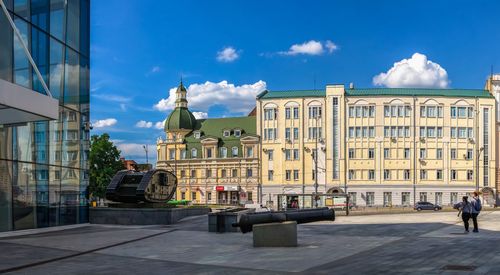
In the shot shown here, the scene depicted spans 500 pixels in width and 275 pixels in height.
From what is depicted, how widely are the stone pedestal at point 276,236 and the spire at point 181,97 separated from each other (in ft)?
268

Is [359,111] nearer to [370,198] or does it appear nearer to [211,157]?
[370,198]

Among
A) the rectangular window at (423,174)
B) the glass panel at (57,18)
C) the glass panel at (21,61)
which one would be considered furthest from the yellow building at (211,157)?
the glass panel at (21,61)

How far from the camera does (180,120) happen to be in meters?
95.9

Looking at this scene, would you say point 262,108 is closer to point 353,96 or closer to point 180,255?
→ point 353,96

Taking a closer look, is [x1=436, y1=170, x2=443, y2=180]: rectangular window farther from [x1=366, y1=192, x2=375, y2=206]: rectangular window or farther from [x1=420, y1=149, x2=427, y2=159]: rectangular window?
[x1=366, y1=192, x2=375, y2=206]: rectangular window

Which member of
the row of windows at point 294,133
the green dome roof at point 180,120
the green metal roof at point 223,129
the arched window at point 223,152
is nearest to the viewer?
the row of windows at point 294,133

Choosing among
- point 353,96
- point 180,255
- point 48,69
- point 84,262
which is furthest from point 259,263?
point 353,96

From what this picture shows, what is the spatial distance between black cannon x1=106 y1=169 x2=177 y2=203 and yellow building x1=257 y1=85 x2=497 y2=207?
51.4 metres

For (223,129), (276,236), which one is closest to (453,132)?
(223,129)

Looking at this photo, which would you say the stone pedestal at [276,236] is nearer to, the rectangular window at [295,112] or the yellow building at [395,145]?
the yellow building at [395,145]

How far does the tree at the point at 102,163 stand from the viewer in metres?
72.9

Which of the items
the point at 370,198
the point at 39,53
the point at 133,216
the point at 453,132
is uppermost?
the point at 39,53

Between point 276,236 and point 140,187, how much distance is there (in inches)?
562

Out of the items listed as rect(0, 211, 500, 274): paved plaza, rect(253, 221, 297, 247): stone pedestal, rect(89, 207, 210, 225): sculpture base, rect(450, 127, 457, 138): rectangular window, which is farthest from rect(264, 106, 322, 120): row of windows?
rect(253, 221, 297, 247): stone pedestal
